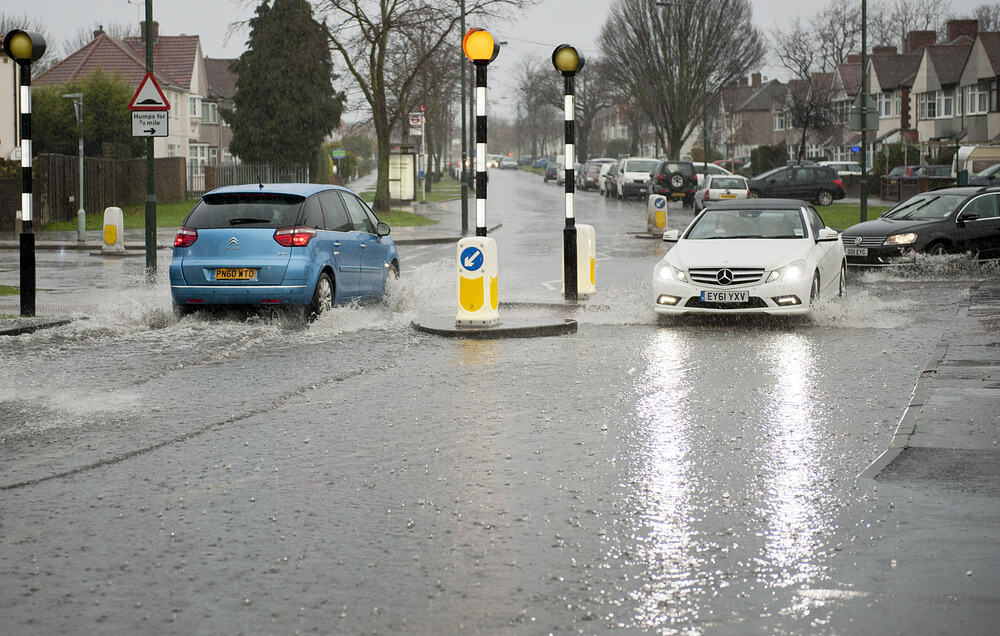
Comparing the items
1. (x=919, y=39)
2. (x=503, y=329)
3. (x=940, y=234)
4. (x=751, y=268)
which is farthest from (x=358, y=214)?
(x=919, y=39)

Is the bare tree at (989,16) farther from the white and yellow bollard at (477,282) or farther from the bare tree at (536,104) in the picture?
the white and yellow bollard at (477,282)

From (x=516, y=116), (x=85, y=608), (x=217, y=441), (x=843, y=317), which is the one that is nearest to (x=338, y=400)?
(x=217, y=441)

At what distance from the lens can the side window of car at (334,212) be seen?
14504mm

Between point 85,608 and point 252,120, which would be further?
point 252,120

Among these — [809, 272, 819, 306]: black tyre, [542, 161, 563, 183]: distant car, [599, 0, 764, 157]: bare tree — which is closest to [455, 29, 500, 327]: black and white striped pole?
[809, 272, 819, 306]: black tyre

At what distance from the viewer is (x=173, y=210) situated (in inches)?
1880

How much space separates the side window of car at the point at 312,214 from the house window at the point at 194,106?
6547 cm

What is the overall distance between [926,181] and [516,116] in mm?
139377

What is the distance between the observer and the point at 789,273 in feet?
45.8

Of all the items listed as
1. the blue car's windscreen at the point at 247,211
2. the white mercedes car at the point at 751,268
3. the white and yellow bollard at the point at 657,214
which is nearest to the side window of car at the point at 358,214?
the blue car's windscreen at the point at 247,211

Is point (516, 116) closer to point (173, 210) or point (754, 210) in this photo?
point (173, 210)

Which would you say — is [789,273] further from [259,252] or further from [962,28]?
[962,28]

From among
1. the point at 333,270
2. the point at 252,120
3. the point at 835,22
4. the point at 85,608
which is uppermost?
the point at 835,22

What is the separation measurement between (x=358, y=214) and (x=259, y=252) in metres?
2.19
